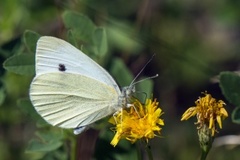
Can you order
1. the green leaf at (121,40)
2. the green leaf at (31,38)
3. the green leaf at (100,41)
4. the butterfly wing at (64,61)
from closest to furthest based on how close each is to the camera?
the butterfly wing at (64,61) → the green leaf at (31,38) → the green leaf at (100,41) → the green leaf at (121,40)

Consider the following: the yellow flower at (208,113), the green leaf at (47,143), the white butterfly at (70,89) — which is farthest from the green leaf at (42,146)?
the yellow flower at (208,113)

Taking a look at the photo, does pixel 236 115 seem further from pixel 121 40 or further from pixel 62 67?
pixel 121 40

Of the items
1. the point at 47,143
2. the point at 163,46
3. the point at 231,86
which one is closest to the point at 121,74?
the point at 47,143

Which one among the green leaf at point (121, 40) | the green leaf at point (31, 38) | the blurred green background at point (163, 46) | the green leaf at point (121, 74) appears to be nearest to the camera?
the green leaf at point (31, 38)

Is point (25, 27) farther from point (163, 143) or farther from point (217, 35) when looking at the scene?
→ point (217, 35)

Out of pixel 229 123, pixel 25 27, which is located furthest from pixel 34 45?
pixel 229 123

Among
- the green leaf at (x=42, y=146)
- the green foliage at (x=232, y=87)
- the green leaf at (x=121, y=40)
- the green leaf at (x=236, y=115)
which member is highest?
the green foliage at (x=232, y=87)

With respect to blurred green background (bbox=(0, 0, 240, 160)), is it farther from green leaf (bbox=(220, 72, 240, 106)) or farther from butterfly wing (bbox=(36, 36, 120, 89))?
butterfly wing (bbox=(36, 36, 120, 89))

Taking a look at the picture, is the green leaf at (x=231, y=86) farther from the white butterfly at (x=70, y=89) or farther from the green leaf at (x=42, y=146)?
the green leaf at (x=42, y=146)
